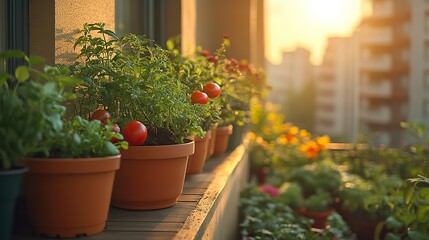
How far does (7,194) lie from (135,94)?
1.89ft

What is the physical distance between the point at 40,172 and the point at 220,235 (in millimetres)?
1065

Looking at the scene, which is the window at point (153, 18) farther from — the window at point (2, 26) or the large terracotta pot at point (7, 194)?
the large terracotta pot at point (7, 194)

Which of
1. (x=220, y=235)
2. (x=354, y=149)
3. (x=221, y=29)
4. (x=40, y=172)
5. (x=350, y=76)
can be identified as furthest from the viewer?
(x=350, y=76)

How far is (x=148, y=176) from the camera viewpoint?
1.62m

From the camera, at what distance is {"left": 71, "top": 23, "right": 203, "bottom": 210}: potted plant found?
162 centimetres

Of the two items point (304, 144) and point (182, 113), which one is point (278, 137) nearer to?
point (304, 144)

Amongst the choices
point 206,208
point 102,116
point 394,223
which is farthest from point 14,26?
point 394,223

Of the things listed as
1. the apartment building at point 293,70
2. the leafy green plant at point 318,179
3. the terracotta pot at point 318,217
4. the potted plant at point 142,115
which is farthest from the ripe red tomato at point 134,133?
the apartment building at point 293,70

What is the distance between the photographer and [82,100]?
172cm

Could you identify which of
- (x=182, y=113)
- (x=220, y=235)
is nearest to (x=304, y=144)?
(x=220, y=235)

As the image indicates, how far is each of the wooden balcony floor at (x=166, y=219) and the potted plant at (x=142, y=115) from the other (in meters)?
0.04

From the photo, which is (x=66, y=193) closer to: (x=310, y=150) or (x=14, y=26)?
(x=14, y=26)

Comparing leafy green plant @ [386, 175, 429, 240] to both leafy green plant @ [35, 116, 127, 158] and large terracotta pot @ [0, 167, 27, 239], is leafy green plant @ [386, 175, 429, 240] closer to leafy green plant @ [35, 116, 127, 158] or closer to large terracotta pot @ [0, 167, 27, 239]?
leafy green plant @ [35, 116, 127, 158]

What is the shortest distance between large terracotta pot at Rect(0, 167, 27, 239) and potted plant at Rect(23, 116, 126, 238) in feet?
0.32
